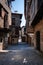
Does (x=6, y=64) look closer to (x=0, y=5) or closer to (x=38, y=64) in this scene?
(x=38, y=64)

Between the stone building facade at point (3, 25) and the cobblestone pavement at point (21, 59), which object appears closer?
the cobblestone pavement at point (21, 59)

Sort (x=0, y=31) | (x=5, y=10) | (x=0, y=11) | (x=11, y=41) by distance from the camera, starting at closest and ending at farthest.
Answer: (x=0, y=31) < (x=0, y=11) < (x=5, y=10) < (x=11, y=41)

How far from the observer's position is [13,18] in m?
31.6

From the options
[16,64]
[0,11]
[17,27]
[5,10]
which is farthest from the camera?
[17,27]

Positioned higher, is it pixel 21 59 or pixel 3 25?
pixel 3 25

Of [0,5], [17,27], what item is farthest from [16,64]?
[17,27]

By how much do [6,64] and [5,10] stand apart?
40.7ft

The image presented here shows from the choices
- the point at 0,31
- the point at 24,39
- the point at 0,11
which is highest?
the point at 0,11

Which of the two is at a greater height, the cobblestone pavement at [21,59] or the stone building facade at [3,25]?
the stone building facade at [3,25]

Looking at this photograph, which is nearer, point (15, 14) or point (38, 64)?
point (38, 64)

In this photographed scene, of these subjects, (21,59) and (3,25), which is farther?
(3,25)

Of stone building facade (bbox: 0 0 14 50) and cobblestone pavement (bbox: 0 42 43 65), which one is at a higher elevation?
stone building facade (bbox: 0 0 14 50)

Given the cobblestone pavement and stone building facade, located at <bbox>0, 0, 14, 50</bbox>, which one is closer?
the cobblestone pavement

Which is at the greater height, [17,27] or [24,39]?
[17,27]
